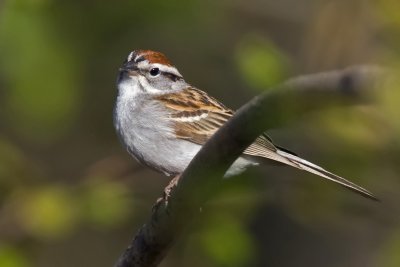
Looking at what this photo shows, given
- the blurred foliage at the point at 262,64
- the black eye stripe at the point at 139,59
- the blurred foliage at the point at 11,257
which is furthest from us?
the black eye stripe at the point at 139,59

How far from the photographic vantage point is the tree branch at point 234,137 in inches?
101

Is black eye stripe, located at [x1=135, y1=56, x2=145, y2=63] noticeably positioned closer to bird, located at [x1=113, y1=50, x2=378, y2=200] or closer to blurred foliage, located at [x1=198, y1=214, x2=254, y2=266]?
bird, located at [x1=113, y1=50, x2=378, y2=200]

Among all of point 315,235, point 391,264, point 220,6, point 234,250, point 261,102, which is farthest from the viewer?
point 315,235

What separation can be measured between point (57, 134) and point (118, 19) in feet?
2.53

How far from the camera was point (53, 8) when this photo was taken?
19.4 ft

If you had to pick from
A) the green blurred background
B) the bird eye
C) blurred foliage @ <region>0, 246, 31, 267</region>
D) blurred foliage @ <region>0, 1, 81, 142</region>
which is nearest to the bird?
the bird eye

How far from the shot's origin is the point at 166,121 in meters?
5.92

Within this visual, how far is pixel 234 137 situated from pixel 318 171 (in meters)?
1.88

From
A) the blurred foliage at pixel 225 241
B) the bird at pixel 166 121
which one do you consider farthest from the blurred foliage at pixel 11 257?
the blurred foliage at pixel 225 241

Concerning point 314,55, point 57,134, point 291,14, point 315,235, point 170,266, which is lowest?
point 315,235

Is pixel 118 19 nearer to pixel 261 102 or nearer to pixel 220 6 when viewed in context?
pixel 220 6

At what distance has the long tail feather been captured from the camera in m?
4.77

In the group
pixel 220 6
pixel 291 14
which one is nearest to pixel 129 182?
pixel 220 6

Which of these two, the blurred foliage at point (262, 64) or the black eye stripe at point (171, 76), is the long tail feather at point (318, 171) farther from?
the black eye stripe at point (171, 76)
